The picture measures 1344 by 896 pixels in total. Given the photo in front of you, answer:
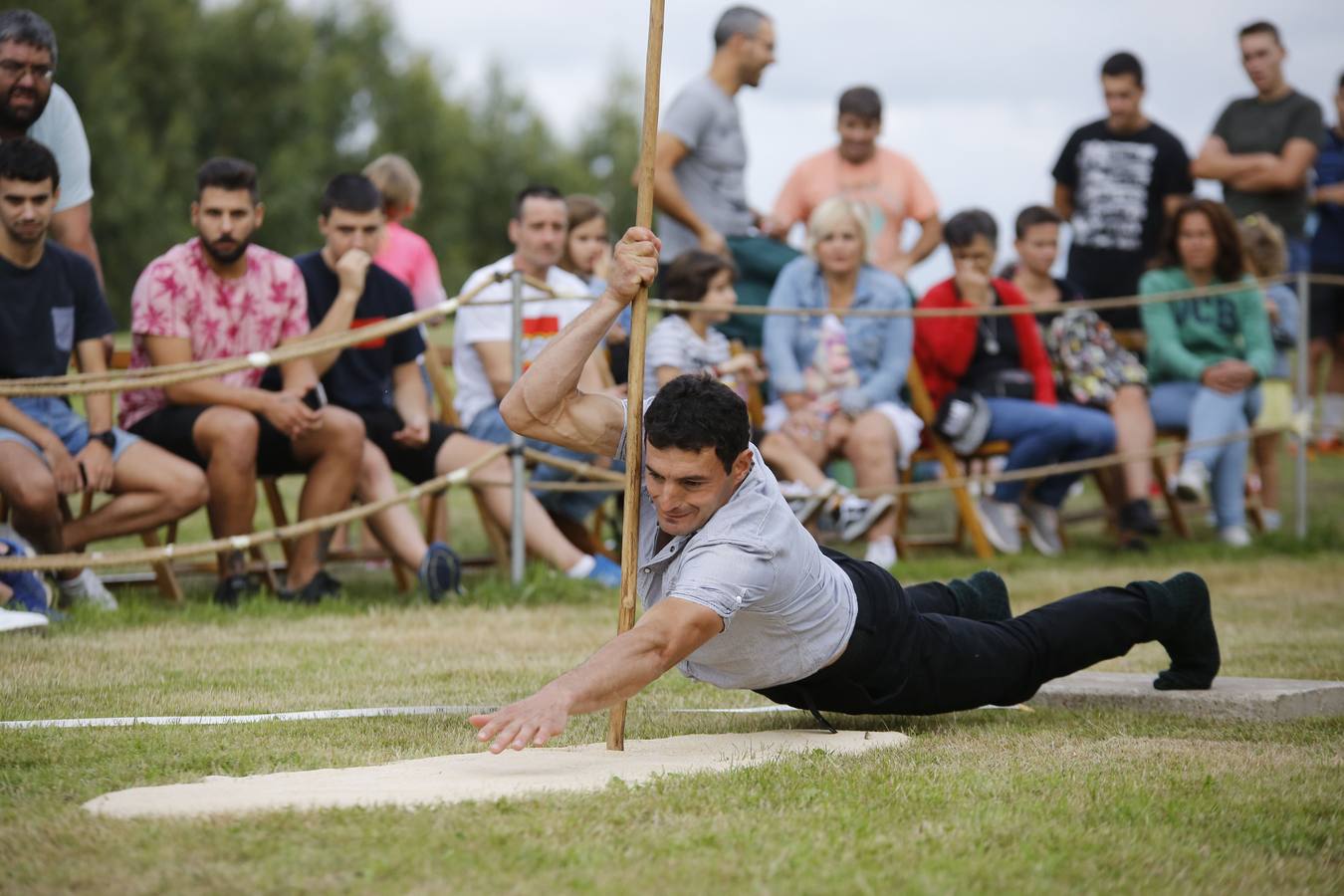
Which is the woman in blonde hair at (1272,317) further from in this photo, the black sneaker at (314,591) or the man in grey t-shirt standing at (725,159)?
the black sneaker at (314,591)

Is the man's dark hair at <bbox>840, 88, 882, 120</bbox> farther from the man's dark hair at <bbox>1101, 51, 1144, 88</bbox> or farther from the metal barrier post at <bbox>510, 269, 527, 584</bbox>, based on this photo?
the metal barrier post at <bbox>510, 269, 527, 584</bbox>

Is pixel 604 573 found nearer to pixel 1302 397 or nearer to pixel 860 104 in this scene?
pixel 860 104

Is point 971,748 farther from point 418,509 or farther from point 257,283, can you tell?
point 418,509

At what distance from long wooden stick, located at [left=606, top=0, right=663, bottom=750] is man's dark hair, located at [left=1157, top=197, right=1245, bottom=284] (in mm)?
6049

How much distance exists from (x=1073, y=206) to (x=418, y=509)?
15.5 ft

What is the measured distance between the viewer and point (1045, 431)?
9508 mm

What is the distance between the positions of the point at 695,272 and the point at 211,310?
7.65ft

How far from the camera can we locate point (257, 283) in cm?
770

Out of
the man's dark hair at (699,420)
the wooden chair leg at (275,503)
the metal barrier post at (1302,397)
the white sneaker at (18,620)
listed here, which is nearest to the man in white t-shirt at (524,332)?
the wooden chair leg at (275,503)

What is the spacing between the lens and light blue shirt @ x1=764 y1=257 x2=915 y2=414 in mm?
9086

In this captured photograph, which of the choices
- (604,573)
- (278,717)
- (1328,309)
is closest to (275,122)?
(1328,309)

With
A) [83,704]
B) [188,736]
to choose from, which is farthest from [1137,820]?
[83,704]

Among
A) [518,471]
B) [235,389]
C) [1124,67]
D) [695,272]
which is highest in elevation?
[1124,67]

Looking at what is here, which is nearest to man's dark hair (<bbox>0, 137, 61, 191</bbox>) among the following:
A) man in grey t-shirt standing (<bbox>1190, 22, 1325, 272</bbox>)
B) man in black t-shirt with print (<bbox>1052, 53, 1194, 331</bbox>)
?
man in black t-shirt with print (<bbox>1052, 53, 1194, 331</bbox>)
